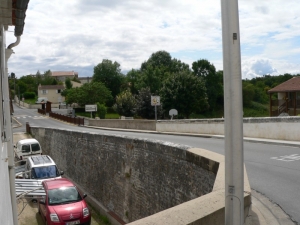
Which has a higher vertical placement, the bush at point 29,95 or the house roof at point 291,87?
the bush at point 29,95

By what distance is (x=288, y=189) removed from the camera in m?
8.34

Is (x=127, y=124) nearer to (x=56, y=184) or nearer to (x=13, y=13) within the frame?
(x=56, y=184)

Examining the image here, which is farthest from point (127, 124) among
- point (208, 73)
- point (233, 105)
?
point (208, 73)

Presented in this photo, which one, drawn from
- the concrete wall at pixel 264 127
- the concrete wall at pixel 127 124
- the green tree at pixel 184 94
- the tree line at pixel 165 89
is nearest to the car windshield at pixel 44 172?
the concrete wall at pixel 264 127

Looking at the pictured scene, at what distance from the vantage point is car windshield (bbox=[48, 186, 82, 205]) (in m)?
13.9

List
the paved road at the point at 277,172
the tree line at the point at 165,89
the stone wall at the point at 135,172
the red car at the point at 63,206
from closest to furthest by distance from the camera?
the paved road at the point at 277,172
the stone wall at the point at 135,172
the red car at the point at 63,206
the tree line at the point at 165,89

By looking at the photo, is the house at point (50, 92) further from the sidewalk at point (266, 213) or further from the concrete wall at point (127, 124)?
the sidewalk at point (266, 213)

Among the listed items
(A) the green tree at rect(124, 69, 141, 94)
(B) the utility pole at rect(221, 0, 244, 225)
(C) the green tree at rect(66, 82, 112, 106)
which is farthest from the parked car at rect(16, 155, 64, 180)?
(A) the green tree at rect(124, 69, 141, 94)

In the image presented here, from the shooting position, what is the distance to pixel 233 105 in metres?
3.80

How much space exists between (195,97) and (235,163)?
5205 cm

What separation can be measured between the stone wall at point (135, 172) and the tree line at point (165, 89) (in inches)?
1320

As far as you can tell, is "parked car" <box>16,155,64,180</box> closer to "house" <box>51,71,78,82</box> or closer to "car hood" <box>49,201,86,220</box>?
"car hood" <box>49,201,86,220</box>

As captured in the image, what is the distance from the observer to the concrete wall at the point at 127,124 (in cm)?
3375

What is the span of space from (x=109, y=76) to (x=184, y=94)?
48.4 meters
